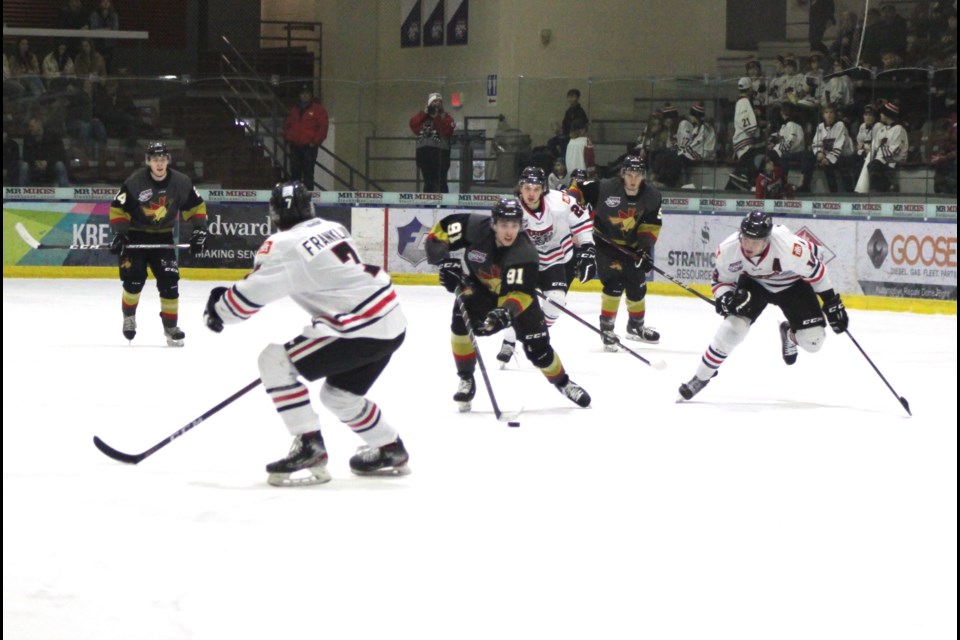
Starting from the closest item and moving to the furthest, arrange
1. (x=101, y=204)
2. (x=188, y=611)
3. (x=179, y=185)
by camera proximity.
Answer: (x=188, y=611)
(x=179, y=185)
(x=101, y=204)

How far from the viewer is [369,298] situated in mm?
5219

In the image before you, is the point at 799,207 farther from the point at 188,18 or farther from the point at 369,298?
the point at 188,18

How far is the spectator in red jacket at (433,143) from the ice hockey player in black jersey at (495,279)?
755 centimetres

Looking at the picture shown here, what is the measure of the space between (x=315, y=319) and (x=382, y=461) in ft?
2.15

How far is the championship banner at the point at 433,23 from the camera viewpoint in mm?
18312

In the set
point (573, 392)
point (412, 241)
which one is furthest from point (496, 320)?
point (412, 241)

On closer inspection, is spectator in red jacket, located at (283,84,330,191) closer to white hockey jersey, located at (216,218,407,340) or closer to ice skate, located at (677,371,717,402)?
ice skate, located at (677,371,717,402)

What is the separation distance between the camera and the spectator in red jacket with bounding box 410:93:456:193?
1455cm

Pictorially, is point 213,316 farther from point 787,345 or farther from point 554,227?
point 554,227

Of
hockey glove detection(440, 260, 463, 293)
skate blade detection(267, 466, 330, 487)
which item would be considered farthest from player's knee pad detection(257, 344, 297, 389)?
hockey glove detection(440, 260, 463, 293)

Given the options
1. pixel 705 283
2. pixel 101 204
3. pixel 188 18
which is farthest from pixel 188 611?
pixel 188 18

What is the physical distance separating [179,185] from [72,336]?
1.36 m

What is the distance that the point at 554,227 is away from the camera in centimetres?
890

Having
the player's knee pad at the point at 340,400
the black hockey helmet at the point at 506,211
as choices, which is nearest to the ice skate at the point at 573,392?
the black hockey helmet at the point at 506,211
